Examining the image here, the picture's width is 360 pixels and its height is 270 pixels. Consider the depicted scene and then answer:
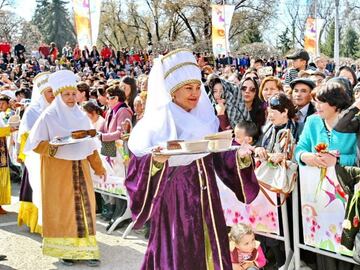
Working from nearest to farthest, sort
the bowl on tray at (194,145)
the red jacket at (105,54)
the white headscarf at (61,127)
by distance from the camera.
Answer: the bowl on tray at (194,145) → the white headscarf at (61,127) → the red jacket at (105,54)

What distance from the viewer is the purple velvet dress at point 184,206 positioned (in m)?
3.36

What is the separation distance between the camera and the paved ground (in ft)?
17.9

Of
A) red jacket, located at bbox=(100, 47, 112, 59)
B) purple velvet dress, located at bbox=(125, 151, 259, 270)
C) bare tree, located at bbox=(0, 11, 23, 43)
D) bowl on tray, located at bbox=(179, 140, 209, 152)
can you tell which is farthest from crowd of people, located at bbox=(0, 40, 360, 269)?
bare tree, located at bbox=(0, 11, 23, 43)

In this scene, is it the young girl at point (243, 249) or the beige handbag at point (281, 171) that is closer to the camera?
the young girl at point (243, 249)

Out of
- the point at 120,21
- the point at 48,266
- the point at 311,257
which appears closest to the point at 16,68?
the point at 48,266

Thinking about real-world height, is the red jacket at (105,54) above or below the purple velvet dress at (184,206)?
above

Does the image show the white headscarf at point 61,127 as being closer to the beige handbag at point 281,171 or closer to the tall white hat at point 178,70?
the beige handbag at point 281,171

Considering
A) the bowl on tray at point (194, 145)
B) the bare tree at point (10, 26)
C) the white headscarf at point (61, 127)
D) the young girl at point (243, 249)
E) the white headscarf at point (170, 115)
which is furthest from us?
the bare tree at point (10, 26)

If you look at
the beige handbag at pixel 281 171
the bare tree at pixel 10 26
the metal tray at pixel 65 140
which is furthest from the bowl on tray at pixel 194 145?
the bare tree at pixel 10 26

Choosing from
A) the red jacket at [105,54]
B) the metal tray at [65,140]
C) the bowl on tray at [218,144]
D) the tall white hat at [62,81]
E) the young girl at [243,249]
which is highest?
the red jacket at [105,54]

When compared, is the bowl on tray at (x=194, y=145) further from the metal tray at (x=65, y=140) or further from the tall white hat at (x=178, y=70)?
the metal tray at (x=65, y=140)

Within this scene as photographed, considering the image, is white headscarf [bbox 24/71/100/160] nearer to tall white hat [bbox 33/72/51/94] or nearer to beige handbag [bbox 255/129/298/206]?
tall white hat [bbox 33/72/51/94]

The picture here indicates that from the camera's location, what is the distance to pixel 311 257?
4824 mm

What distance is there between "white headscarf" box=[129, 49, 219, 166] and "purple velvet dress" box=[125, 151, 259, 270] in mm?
112
